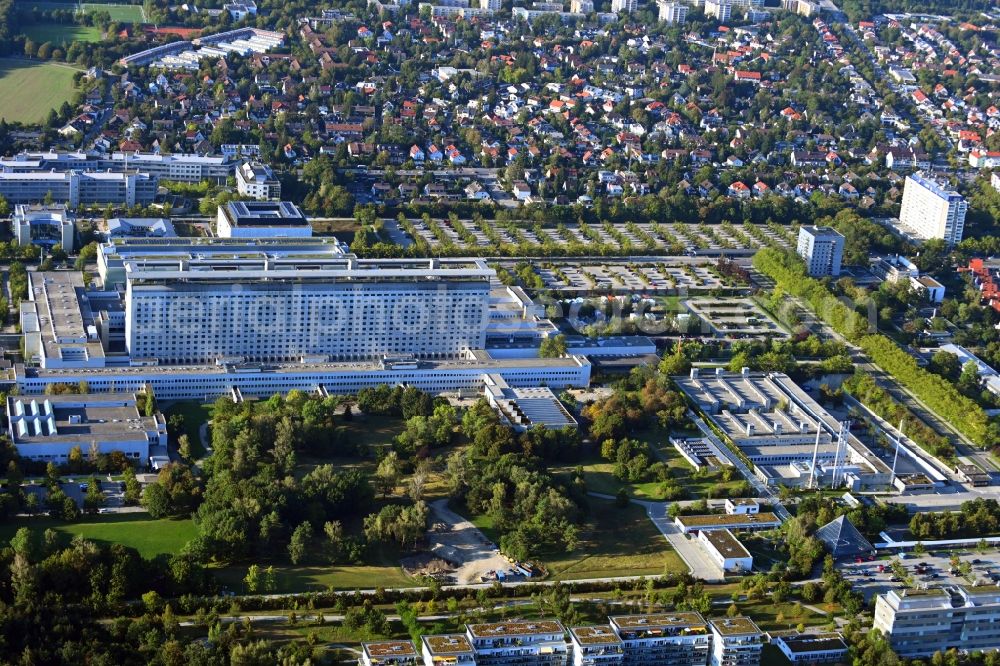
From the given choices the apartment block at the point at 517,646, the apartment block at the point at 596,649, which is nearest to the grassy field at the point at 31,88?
the apartment block at the point at 517,646

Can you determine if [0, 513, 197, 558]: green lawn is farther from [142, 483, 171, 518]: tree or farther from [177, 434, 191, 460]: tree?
[177, 434, 191, 460]: tree

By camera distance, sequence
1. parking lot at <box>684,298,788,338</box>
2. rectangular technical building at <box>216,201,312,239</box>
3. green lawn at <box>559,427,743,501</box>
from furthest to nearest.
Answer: rectangular technical building at <box>216,201,312,239</box> → parking lot at <box>684,298,788,338</box> → green lawn at <box>559,427,743,501</box>

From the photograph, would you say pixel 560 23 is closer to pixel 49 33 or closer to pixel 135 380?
pixel 49 33

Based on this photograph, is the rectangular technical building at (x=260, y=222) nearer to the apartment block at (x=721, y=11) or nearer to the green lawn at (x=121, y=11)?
the green lawn at (x=121, y=11)

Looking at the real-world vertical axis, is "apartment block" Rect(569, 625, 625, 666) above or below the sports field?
below

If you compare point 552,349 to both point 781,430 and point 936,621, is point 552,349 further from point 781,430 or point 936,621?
point 936,621

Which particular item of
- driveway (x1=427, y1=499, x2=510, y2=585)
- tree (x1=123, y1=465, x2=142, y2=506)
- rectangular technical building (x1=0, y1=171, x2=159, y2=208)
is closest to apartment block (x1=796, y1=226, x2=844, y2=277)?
rectangular technical building (x1=0, y1=171, x2=159, y2=208)
